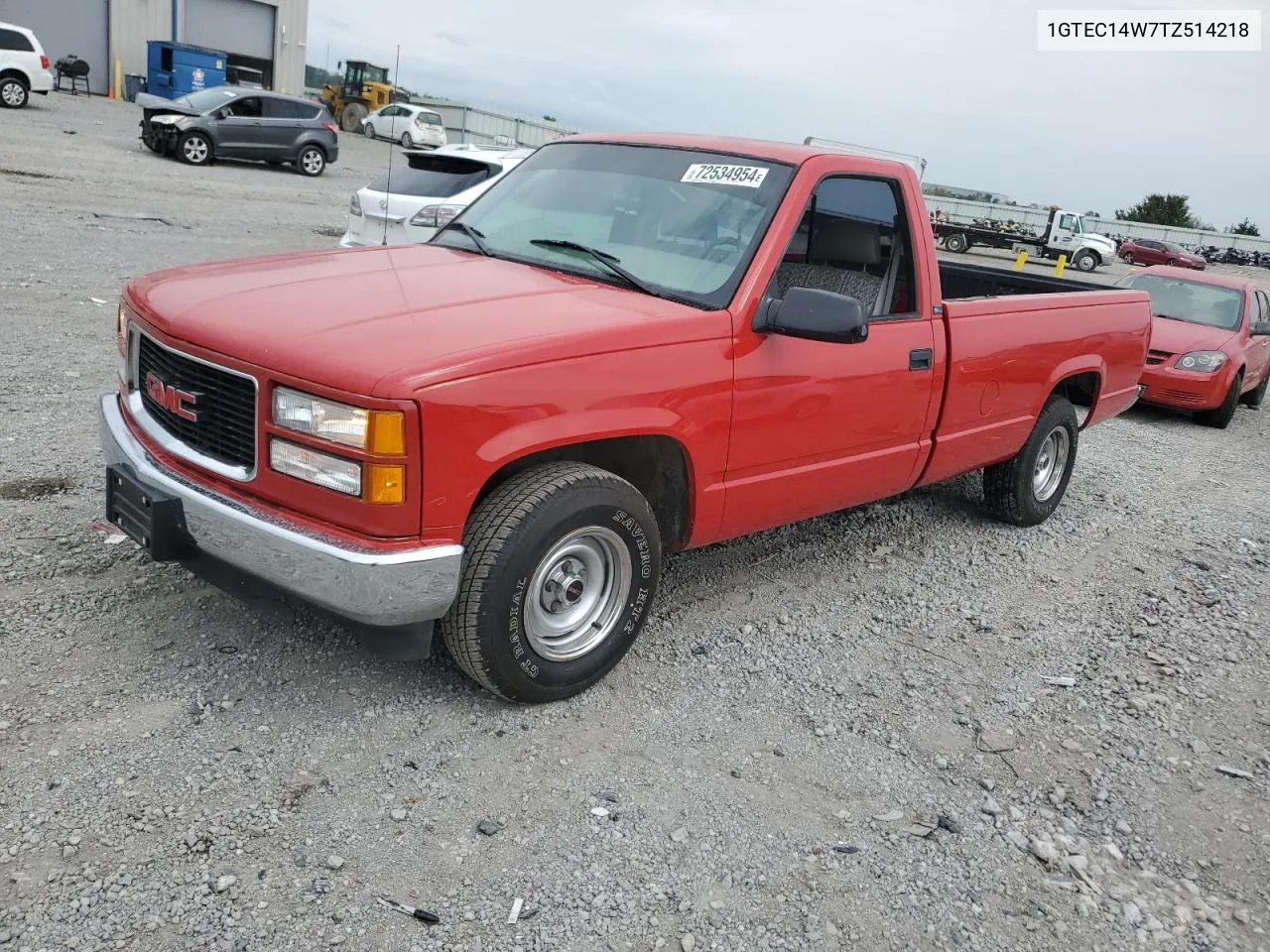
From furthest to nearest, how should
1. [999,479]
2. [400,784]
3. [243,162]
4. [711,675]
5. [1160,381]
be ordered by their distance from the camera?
[243,162]
[1160,381]
[999,479]
[711,675]
[400,784]

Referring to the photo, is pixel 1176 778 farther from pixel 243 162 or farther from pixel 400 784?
pixel 243 162

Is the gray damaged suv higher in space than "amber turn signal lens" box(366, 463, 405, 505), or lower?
higher

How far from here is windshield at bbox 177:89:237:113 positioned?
22.2 metres

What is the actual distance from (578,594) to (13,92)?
28.9 m

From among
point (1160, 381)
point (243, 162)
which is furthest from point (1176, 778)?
point (243, 162)

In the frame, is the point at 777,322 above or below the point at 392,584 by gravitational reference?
above

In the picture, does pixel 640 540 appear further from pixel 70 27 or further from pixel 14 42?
pixel 70 27

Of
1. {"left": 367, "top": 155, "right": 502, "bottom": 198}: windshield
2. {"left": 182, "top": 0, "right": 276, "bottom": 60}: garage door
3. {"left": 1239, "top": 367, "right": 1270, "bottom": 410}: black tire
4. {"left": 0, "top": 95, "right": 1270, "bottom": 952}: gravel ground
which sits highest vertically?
{"left": 182, "top": 0, "right": 276, "bottom": 60}: garage door

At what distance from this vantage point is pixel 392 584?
2885 millimetres

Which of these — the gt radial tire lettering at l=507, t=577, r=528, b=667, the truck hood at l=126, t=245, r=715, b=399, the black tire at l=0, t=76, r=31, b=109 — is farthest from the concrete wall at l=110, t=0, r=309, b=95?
the gt radial tire lettering at l=507, t=577, r=528, b=667

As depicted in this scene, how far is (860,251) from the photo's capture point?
15.1 ft

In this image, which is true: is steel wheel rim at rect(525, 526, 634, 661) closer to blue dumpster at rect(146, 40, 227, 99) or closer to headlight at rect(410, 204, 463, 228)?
headlight at rect(410, 204, 463, 228)

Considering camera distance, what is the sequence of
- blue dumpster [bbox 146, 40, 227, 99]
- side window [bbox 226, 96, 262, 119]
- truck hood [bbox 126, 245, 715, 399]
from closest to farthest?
truck hood [bbox 126, 245, 715, 399] → side window [bbox 226, 96, 262, 119] → blue dumpster [bbox 146, 40, 227, 99]

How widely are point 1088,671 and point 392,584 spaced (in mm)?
2985
